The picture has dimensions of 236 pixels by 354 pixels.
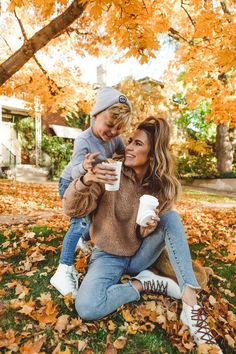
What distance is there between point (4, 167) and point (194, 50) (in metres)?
13.3

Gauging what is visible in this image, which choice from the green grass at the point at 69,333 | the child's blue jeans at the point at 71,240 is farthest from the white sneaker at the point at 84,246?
the child's blue jeans at the point at 71,240

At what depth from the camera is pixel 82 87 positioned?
11070 mm

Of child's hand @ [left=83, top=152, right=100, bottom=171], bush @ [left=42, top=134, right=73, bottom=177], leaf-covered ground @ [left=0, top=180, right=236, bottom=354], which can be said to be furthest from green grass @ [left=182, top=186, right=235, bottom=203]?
child's hand @ [left=83, top=152, right=100, bottom=171]

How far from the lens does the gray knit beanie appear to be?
119 inches

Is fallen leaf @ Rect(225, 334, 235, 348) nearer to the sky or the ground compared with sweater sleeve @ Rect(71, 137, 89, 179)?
nearer to the ground

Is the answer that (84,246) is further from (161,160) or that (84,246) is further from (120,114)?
(120,114)

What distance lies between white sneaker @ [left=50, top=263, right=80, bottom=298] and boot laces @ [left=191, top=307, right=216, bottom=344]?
1034mm

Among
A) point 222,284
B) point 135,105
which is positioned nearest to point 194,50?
point 222,284

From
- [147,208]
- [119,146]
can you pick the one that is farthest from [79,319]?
[119,146]

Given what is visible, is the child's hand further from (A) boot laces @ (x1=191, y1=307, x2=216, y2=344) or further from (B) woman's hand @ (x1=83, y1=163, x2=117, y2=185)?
(A) boot laces @ (x1=191, y1=307, x2=216, y2=344)

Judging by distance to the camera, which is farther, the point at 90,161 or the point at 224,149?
the point at 224,149

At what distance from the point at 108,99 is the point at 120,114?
0.19 meters

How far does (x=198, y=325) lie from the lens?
2.42 m

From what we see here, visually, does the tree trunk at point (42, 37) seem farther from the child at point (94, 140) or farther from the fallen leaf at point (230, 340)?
the fallen leaf at point (230, 340)
